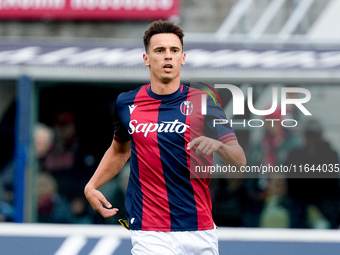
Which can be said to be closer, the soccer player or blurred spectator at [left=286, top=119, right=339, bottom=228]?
the soccer player

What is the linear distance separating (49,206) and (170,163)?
4266 mm

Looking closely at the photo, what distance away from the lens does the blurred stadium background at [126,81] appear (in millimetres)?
7141

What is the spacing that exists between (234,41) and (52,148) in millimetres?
2644

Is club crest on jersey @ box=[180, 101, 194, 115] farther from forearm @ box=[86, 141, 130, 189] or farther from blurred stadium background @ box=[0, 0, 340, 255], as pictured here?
blurred stadium background @ box=[0, 0, 340, 255]

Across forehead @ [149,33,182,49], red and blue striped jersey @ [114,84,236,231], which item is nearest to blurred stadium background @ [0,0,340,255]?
red and blue striped jersey @ [114,84,236,231]

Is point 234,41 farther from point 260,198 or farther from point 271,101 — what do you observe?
point 260,198

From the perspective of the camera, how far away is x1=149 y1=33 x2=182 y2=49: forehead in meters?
3.31

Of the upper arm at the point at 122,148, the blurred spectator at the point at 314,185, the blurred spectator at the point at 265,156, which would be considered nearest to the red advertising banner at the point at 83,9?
the blurred spectator at the point at 265,156

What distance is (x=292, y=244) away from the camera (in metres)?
4.64

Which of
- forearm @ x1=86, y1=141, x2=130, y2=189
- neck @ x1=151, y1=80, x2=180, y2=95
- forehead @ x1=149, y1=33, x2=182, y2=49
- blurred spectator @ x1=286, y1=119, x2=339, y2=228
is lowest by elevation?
blurred spectator @ x1=286, y1=119, x2=339, y2=228

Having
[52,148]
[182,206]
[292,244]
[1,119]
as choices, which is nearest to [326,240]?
[292,244]

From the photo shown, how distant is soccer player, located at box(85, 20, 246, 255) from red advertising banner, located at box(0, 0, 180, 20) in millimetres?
6109

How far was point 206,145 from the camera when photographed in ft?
10.2

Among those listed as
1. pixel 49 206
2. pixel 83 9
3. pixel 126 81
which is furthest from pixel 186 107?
pixel 83 9
